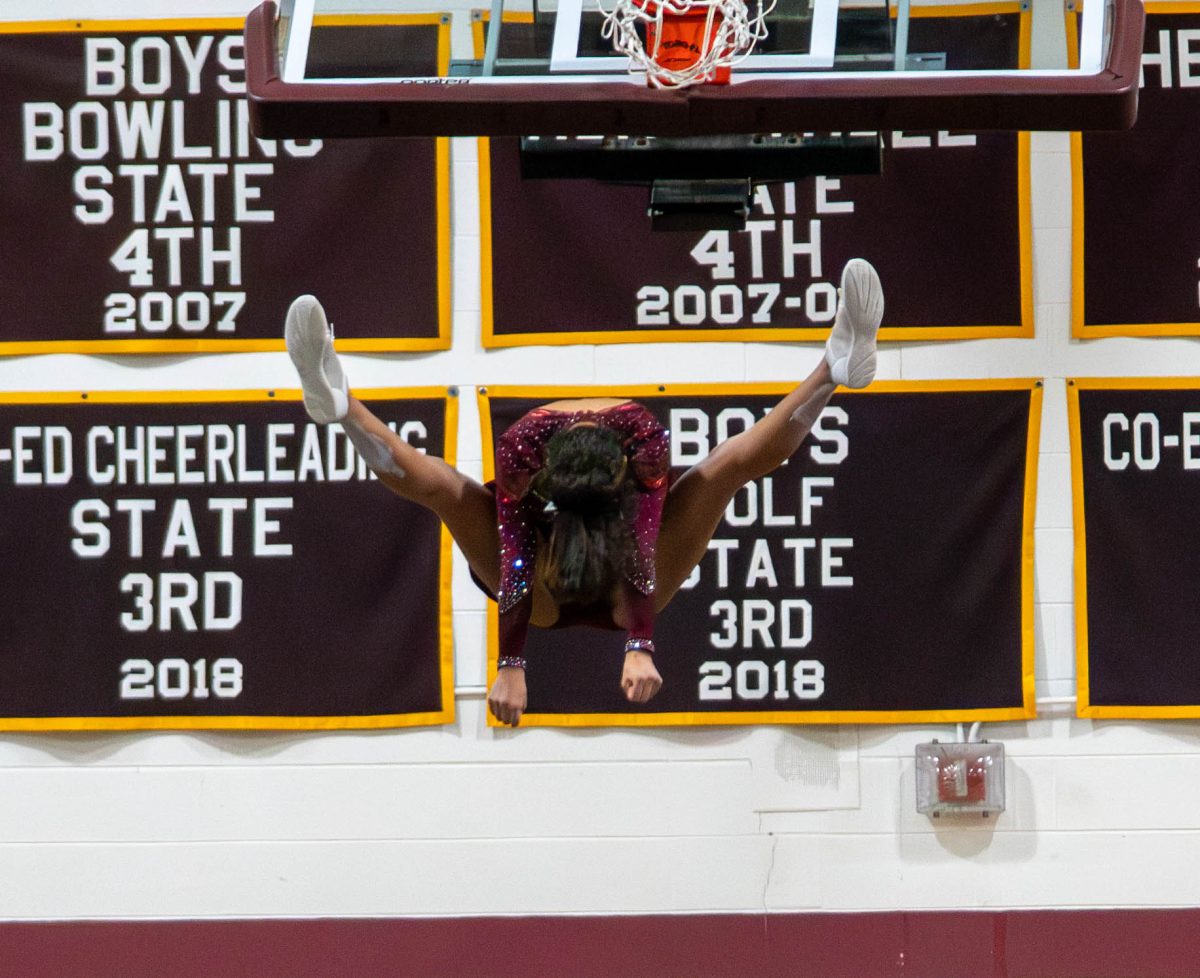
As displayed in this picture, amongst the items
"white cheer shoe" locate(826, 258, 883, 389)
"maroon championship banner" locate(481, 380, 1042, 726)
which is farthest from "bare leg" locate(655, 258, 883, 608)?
"maroon championship banner" locate(481, 380, 1042, 726)

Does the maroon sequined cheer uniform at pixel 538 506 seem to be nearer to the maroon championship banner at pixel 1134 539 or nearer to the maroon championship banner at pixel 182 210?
the maroon championship banner at pixel 182 210

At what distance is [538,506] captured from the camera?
11.6ft

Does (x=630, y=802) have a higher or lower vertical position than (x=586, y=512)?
lower

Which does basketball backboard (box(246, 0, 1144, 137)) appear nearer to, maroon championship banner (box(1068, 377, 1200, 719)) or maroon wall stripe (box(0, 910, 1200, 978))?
maroon championship banner (box(1068, 377, 1200, 719))

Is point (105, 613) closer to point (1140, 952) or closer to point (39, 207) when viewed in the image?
point (39, 207)

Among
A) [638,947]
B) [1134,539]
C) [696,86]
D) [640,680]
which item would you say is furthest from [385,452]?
[1134,539]

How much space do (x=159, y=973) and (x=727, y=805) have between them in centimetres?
182

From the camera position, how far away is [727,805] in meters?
4.82

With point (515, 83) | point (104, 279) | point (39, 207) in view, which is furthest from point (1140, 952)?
point (39, 207)

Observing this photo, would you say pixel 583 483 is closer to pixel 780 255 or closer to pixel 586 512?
pixel 586 512

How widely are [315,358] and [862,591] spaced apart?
83.5 inches

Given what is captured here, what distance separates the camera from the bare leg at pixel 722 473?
351 centimetres

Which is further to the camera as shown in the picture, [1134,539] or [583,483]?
[1134,539]

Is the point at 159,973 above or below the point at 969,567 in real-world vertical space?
below
